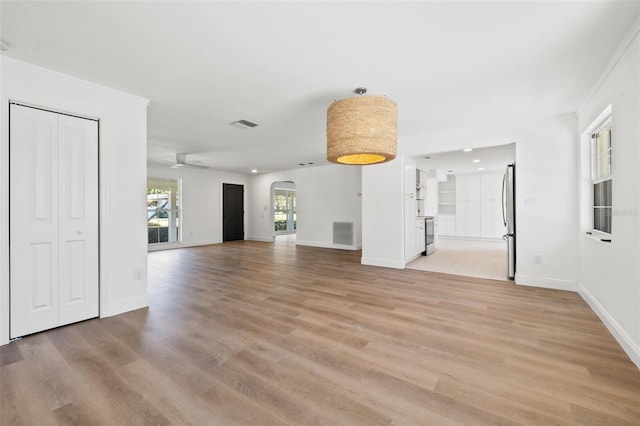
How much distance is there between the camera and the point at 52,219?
2619mm

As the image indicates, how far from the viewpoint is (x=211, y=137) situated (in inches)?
201

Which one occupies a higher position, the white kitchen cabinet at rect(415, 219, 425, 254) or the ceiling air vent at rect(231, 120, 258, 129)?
the ceiling air vent at rect(231, 120, 258, 129)

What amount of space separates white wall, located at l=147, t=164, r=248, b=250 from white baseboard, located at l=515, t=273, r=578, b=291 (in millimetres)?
8477

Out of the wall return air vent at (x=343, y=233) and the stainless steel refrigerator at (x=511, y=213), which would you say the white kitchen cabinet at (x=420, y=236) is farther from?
the wall return air vent at (x=343, y=233)

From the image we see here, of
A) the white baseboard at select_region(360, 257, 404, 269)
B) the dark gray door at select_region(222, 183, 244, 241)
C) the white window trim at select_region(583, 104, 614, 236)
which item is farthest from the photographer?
the dark gray door at select_region(222, 183, 244, 241)

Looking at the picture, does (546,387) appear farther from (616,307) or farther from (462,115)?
(462,115)

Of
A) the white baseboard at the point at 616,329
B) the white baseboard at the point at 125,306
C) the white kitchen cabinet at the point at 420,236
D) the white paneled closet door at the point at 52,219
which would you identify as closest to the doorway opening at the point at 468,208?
the white kitchen cabinet at the point at 420,236

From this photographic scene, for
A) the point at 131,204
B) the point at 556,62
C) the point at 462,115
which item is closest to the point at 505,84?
the point at 556,62

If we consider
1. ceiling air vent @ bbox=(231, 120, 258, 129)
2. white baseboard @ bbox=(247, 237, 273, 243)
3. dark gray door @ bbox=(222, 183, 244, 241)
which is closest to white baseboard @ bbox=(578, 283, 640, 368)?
ceiling air vent @ bbox=(231, 120, 258, 129)

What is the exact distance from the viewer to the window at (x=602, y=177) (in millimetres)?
2998

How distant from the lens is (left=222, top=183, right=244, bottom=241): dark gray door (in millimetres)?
9695

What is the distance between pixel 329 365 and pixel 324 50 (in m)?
2.51

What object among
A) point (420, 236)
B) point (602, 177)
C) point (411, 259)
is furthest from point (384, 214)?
point (602, 177)

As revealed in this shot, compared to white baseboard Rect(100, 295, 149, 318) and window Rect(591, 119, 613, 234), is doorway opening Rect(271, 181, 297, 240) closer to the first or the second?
white baseboard Rect(100, 295, 149, 318)
